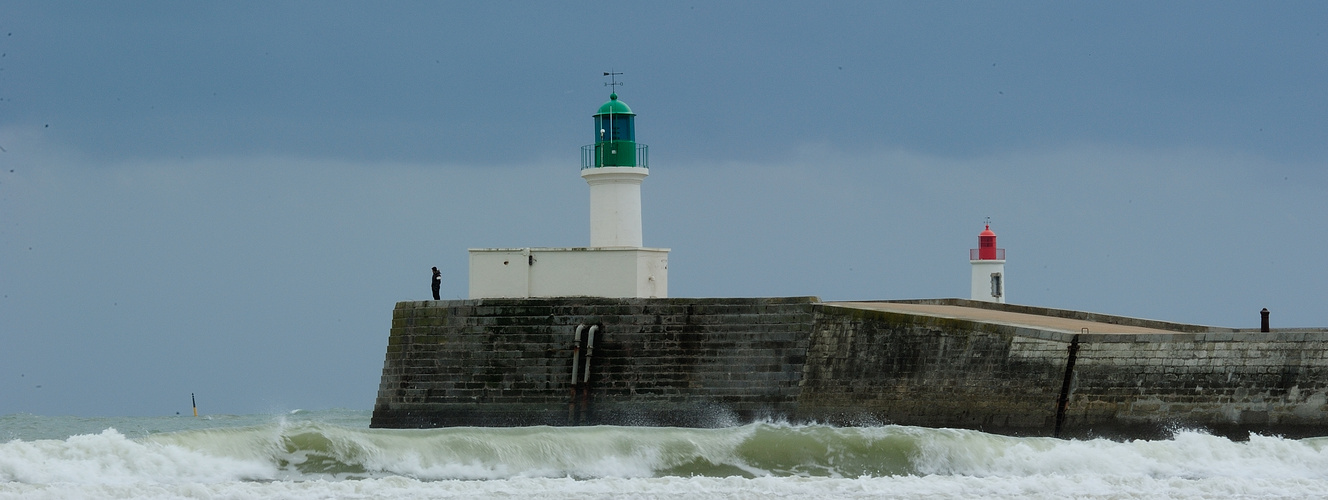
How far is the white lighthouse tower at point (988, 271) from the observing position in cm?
2870

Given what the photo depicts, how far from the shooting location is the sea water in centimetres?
1464

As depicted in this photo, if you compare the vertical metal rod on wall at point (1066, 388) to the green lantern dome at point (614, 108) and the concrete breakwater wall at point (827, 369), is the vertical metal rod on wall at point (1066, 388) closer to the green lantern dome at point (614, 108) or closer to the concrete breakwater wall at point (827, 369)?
the concrete breakwater wall at point (827, 369)

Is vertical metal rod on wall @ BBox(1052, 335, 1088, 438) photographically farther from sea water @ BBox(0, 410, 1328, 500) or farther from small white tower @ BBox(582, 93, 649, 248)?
small white tower @ BBox(582, 93, 649, 248)

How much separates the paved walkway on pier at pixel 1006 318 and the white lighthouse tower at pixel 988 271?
6.19m

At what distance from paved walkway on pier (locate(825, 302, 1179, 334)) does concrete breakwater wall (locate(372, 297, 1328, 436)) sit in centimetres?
12

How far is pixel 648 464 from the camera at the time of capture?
654 inches

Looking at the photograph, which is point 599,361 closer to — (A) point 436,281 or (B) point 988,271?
(A) point 436,281

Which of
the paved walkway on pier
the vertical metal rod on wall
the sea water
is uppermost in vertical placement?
the paved walkway on pier

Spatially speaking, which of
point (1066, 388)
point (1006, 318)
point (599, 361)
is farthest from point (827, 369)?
point (1066, 388)

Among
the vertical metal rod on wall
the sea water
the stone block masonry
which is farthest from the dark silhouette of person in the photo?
the vertical metal rod on wall

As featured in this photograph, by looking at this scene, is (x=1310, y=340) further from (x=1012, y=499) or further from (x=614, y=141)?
(x=614, y=141)

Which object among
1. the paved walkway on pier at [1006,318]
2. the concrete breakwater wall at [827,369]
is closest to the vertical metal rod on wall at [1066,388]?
the concrete breakwater wall at [827,369]

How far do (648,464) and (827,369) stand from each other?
2.84 meters

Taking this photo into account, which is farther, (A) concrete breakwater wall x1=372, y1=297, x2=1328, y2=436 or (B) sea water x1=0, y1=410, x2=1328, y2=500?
(A) concrete breakwater wall x1=372, y1=297, x2=1328, y2=436
